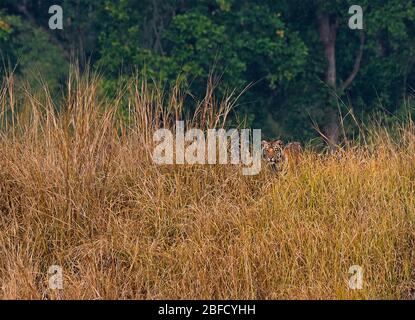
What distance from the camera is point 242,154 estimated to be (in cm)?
734

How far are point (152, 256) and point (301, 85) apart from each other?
13.0 meters

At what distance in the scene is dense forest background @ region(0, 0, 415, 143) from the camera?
17844mm

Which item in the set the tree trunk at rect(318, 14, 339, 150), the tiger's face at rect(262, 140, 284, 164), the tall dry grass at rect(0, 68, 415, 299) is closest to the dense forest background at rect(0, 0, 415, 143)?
the tree trunk at rect(318, 14, 339, 150)

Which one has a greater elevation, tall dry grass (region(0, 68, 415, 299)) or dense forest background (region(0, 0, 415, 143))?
dense forest background (region(0, 0, 415, 143))

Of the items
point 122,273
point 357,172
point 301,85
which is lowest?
point 122,273

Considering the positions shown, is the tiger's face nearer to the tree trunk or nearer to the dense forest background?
the dense forest background

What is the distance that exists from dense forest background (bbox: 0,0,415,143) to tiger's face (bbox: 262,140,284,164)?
363 inches

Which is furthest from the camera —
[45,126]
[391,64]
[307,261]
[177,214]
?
[391,64]

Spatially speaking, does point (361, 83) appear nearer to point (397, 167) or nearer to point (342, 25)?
point (342, 25)

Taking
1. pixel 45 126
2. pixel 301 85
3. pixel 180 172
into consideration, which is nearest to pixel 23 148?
pixel 45 126

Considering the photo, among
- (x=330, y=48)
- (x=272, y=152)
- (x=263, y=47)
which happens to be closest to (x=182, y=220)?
(x=272, y=152)

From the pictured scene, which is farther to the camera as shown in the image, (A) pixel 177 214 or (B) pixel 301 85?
(B) pixel 301 85

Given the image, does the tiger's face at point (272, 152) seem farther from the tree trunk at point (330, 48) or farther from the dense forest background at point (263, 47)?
the tree trunk at point (330, 48)

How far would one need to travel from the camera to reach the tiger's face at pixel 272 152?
Answer: 24.8 feet
